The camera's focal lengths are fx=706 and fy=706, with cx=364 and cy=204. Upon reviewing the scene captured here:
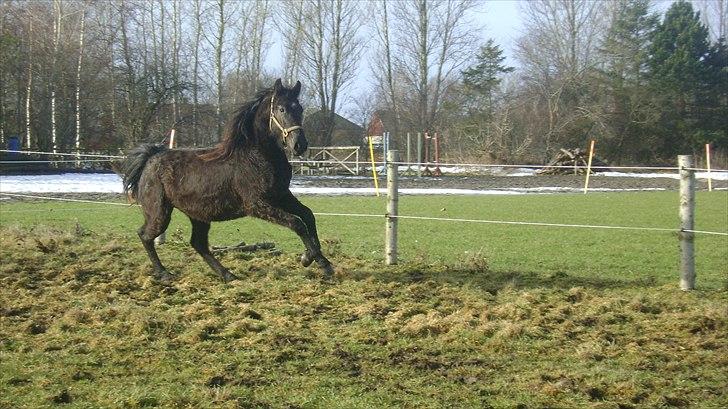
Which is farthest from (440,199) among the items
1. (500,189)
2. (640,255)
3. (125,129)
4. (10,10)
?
(10,10)

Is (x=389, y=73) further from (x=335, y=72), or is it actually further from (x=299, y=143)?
(x=299, y=143)

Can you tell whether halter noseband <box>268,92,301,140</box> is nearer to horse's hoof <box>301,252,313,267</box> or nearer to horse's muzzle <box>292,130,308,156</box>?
horse's muzzle <box>292,130,308,156</box>

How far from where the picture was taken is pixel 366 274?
8297 mm

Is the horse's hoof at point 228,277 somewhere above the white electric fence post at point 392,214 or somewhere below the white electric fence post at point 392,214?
below

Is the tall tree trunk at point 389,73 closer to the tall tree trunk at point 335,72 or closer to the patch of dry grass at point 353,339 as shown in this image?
the tall tree trunk at point 335,72

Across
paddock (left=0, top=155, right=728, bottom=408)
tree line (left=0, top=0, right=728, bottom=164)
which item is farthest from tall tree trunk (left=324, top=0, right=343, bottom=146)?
paddock (left=0, top=155, right=728, bottom=408)

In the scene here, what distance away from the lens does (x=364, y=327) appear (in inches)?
236

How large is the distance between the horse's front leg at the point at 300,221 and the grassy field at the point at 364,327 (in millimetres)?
278

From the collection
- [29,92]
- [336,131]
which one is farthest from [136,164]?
[336,131]

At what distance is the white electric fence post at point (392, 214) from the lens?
30.0ft

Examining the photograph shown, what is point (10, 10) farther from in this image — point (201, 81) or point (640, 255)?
point (640, 255)

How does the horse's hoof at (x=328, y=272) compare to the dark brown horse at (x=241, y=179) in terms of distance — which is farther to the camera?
the horse's hoof at (x=328, y=272)

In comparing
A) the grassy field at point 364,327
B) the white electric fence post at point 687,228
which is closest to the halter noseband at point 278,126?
the grassy field at point 364,327

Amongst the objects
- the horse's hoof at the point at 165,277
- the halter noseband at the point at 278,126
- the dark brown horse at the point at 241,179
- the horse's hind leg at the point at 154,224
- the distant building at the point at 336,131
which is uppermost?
the distant building at the point at 336,131
